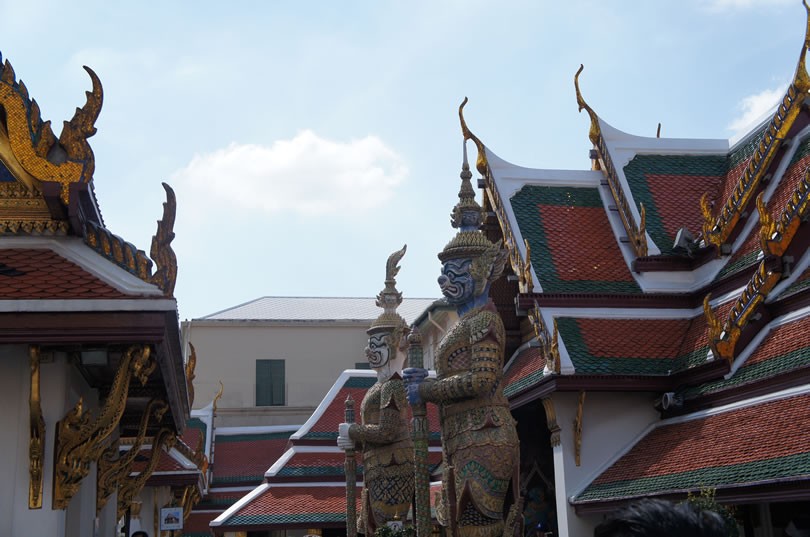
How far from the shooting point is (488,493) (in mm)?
9203

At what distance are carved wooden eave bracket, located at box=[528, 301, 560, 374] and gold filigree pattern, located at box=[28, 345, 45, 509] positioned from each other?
7.11 m

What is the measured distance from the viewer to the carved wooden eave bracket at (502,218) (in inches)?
523

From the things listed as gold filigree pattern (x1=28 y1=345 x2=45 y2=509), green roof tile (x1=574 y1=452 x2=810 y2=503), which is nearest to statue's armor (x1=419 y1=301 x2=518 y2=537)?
green roof tile (x1=574 y1=452 x2=810 y2=503)

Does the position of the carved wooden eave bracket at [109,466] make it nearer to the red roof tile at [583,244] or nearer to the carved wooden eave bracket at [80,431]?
the carved wooden eave bracket at [80,431]

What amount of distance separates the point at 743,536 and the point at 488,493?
134 inches

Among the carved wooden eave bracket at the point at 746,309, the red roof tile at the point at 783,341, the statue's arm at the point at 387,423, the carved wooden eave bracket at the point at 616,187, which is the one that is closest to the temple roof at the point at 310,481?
the statue's arm at the point at 387,423

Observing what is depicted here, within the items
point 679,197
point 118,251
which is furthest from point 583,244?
point 118,251

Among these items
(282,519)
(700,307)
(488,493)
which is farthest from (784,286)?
(282,519)

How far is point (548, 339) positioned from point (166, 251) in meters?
6.80

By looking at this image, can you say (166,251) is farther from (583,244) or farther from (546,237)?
(583,244)

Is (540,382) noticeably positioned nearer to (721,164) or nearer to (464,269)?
(464,269)

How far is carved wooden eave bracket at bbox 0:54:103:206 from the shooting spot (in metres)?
6.57

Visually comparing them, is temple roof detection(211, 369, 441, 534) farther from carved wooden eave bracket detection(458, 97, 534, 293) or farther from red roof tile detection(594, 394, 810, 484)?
red roof tile detection(594, 394, 810, 484)

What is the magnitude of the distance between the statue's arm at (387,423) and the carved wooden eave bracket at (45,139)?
24.9ft
